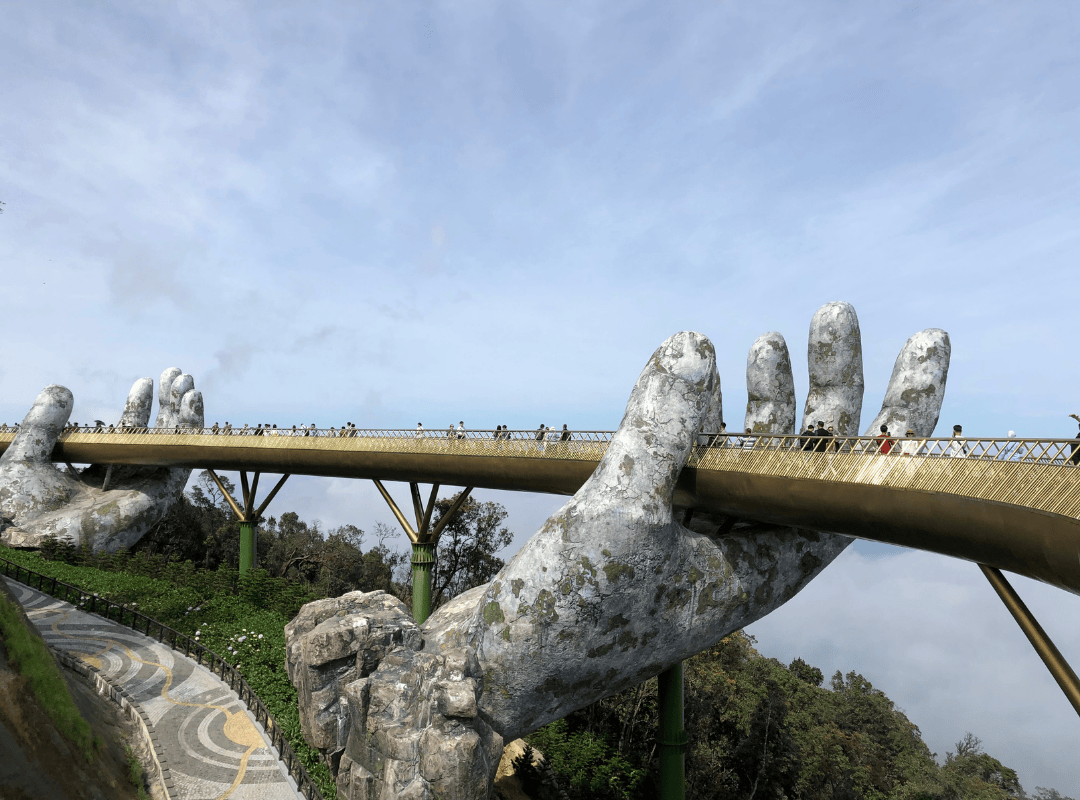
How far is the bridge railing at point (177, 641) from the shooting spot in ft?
57.0

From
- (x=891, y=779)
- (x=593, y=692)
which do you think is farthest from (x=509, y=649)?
(x=891, y=779)

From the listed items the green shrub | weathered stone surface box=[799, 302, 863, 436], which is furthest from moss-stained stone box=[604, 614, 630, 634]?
the green shrub

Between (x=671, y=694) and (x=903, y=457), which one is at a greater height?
(x=903, y=457)

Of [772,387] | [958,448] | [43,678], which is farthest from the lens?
[772,387]

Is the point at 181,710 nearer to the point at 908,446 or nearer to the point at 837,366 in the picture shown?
the point at 908,446

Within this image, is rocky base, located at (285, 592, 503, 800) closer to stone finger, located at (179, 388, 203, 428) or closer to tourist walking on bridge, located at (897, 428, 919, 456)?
tourist walking on bridge, located at (897, 428, 919, 456)

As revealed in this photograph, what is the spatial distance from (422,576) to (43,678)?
13.3m

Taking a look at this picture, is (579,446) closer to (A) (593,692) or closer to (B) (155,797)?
(A) (593,692)

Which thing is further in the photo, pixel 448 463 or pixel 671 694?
pixel 448 463

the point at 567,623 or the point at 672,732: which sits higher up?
the point at 567,623

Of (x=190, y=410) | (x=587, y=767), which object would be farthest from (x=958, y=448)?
(x=190, y=410)

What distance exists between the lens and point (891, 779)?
37344 millimetres

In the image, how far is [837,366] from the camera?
18078 millimetres

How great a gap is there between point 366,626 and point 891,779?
36150 millimetres
